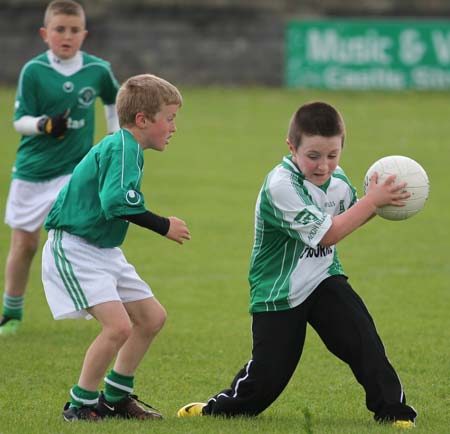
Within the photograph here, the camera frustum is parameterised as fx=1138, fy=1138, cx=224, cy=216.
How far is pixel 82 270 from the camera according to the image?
5.90 m

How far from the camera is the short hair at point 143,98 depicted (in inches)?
231

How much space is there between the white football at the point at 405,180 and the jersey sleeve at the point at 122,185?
118 cm

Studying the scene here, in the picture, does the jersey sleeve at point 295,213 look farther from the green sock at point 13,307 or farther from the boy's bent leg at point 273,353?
the green sock at point 13,307

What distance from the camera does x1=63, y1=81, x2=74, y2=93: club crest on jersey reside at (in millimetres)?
8484

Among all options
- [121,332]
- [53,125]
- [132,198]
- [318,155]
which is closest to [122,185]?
[132,198]

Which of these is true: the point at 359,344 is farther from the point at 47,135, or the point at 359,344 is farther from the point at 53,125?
the point at 47,135

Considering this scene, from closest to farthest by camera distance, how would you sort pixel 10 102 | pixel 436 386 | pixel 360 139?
pixel 436 386 < pixel 360 139 < pixel 10 102

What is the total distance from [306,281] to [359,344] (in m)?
0.41

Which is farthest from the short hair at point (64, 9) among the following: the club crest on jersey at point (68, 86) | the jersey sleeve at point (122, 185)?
the jersey sleeve at point (122, 185)

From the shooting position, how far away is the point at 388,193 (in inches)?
216

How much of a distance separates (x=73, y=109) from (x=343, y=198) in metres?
3.24

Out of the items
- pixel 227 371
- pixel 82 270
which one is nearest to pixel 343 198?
pixel 82 270

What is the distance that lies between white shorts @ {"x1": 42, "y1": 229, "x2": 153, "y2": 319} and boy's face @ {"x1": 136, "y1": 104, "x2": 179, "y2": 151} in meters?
0.61

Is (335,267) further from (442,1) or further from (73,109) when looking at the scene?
(442,1)
